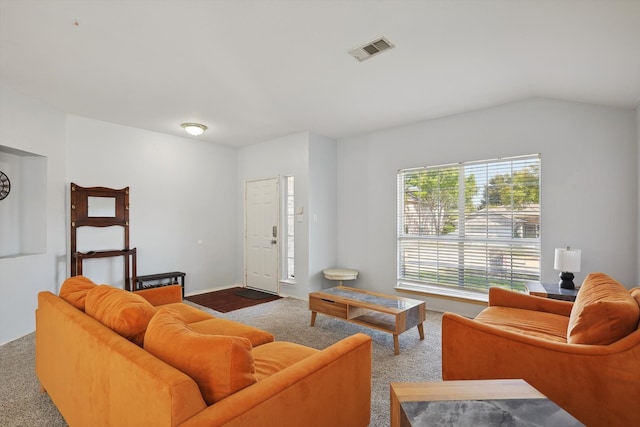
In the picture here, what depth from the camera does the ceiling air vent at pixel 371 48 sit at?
2.48m

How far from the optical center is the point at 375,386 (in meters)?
2.42

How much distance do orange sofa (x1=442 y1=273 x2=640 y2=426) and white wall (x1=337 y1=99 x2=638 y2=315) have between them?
143cm

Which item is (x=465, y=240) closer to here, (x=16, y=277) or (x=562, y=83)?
(x=562, y=83)

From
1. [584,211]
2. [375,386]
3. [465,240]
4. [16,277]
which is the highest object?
[584,211]

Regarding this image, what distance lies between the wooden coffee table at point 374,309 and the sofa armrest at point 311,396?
1373 millimetres

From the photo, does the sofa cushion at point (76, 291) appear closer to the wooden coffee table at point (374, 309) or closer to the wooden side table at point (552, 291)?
the wooden coffee table at point (374, 309)

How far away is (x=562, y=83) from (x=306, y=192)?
3354 mm

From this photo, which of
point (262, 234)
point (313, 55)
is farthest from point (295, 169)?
point (313, 55)

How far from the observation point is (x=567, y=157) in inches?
136

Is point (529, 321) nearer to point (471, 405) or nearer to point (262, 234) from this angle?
point (471, 405)

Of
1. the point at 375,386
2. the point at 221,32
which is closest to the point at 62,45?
the point at 221,32

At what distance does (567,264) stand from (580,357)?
1.77 meters

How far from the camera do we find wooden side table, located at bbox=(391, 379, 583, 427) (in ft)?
3.75

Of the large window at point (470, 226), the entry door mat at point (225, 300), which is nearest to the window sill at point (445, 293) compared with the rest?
the large window at point (470, 226)
